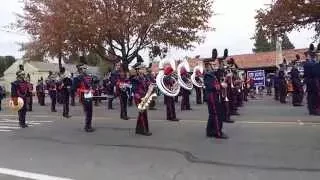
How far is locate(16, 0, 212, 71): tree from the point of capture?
34.4 meters

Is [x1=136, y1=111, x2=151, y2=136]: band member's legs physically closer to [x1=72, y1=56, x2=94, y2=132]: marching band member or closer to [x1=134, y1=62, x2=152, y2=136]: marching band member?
[x1=134, y1=62, x2=152, y2=136]: marching band member

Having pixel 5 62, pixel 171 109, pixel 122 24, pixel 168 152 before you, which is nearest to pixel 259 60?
pixel 122 24

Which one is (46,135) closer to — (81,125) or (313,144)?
(81,125)

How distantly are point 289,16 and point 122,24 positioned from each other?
899cm

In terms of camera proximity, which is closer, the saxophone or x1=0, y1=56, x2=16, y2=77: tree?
the saxophone

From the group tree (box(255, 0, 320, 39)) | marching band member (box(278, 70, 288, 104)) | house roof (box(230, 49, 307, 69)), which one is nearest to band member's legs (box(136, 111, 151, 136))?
marching band member (box(278, 70, 288, 104))

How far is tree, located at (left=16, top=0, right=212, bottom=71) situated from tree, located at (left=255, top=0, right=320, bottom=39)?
428 cm

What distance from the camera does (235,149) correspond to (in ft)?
39.4

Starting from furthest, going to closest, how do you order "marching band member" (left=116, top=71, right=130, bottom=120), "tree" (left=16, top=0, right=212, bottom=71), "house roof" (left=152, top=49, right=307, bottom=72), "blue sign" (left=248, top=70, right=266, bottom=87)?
"house roof" (left=152, top=49, right=307, bottom=72)
"blue sign" (left=248, top=70, right=266, bottom=87)
"tree" (left=16, top=0, right=212, bottom=71)
"marching band member" (left=116, top=71, right=130, bottom=120)

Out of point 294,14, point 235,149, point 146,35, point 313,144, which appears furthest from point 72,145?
point 146,35

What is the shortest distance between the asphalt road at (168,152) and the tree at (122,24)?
56.5 ft

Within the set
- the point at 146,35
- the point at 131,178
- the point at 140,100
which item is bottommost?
the point at 131,178

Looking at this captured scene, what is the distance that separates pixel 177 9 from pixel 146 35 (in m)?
2.37

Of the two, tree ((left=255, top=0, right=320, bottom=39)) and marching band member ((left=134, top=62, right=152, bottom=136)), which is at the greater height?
tree ((left=255, top=0, right=320, bottom=39))
